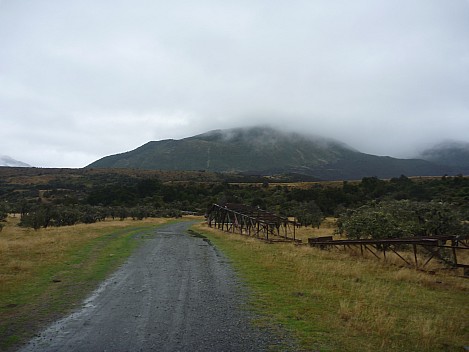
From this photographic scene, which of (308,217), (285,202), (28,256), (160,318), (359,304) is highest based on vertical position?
(160,318)

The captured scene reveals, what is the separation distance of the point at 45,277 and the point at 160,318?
23.8 ft

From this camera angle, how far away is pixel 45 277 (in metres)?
13.8

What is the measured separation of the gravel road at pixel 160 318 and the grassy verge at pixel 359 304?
93cm

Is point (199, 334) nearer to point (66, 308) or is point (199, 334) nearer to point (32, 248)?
point (66, 308)

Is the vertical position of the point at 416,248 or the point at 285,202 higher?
the point at 285,202

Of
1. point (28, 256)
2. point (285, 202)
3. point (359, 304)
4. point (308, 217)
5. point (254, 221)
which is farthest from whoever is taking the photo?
point (285, 202)

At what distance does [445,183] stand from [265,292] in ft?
245

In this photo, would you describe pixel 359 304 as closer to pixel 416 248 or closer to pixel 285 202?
pixel 416 248

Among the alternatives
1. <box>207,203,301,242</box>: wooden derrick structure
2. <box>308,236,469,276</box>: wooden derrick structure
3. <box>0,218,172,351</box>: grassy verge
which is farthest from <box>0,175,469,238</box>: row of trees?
<box>0,218,172,351</box>: grassy verge

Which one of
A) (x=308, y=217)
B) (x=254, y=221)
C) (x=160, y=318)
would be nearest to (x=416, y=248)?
(x=254, y=221)

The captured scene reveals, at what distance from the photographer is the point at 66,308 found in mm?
9789

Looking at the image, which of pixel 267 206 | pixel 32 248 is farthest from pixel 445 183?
pixel 32 248

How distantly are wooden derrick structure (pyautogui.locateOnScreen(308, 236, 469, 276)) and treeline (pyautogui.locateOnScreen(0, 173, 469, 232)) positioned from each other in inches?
387

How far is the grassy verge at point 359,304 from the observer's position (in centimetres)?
Answer: 793
